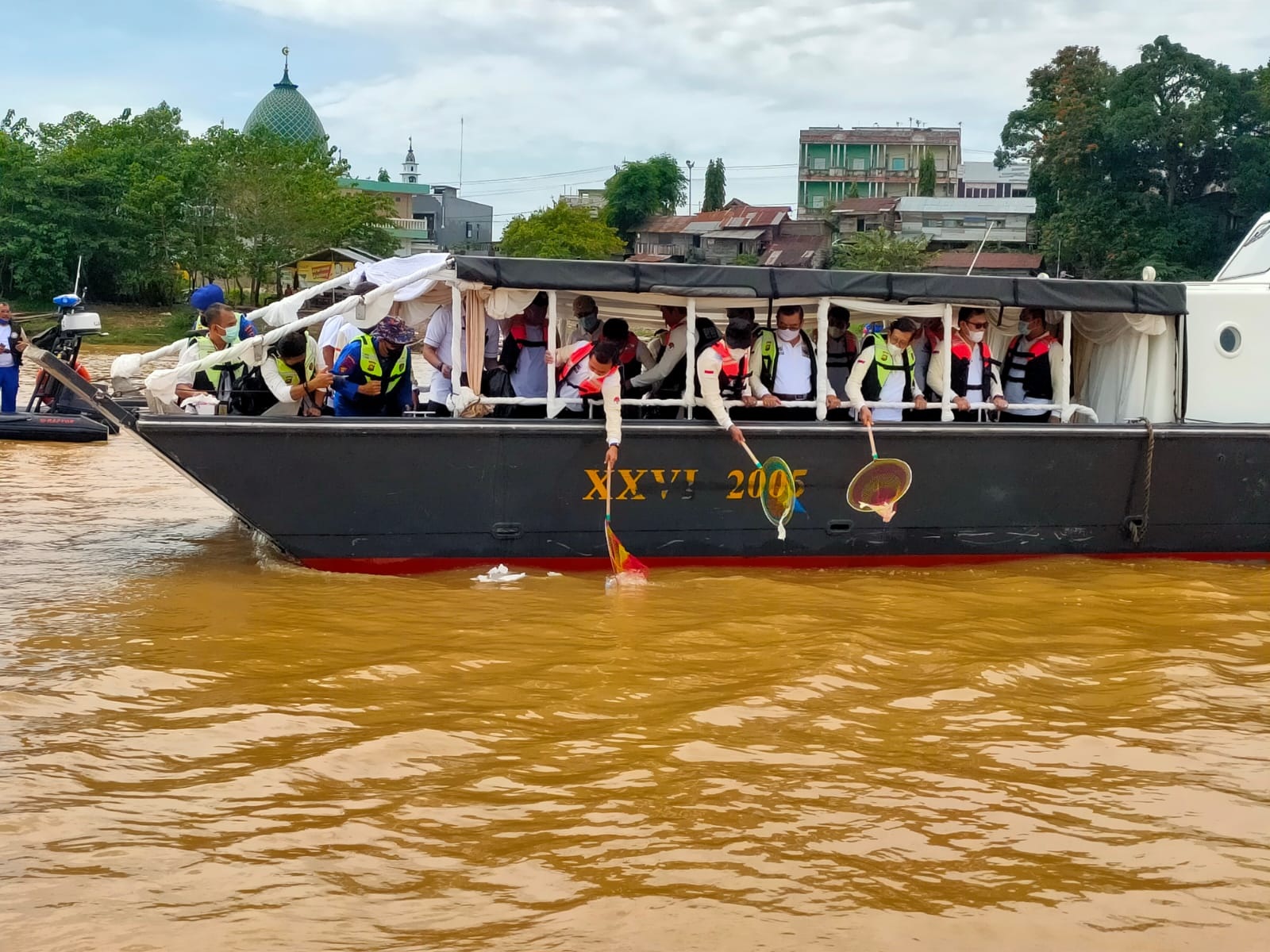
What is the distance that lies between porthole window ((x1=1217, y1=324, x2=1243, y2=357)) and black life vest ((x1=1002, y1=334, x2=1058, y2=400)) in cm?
116

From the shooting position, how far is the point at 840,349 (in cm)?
925

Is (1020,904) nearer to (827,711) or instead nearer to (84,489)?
(827,711)

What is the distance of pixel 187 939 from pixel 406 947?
2.12 ft

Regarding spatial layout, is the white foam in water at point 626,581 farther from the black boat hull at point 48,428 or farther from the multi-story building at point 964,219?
the multi-story building at point 964,219

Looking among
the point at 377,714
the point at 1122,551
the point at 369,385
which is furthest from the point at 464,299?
the point at 1122,551

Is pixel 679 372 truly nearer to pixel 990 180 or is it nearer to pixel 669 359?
pixel 669 359

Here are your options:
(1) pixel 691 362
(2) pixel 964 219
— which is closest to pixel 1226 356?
(1) pixel 691 362

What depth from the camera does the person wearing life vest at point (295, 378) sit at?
8.38 metres

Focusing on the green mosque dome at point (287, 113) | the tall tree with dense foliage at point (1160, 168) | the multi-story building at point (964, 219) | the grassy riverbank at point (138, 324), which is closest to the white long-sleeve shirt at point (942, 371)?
the tall tree with dense foliage at point (1160, 168)

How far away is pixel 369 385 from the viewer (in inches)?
337

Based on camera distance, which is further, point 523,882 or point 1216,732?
point 1216,732

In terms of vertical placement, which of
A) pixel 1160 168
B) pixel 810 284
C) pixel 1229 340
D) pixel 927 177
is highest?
pixel 927 177

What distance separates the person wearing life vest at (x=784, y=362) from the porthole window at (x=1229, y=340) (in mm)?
2846

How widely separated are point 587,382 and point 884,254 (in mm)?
42594
